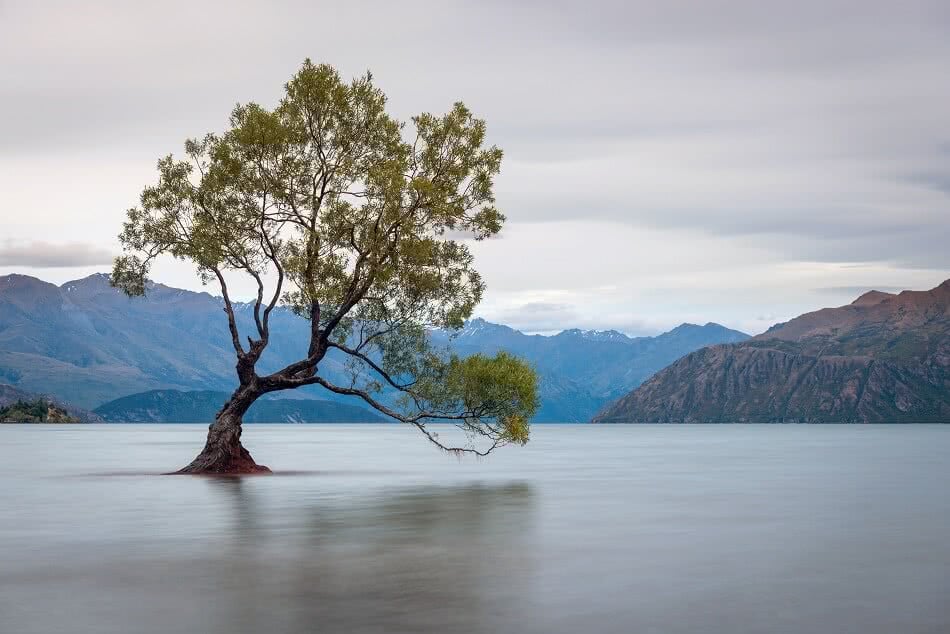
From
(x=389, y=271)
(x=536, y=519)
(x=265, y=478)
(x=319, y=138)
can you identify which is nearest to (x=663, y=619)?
(x=536, y=519)

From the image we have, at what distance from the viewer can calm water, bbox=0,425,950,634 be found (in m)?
22.8

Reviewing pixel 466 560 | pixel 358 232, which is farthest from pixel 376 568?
pixel 358 232

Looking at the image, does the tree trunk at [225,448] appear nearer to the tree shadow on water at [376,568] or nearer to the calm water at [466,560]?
the calm water at [466,560]

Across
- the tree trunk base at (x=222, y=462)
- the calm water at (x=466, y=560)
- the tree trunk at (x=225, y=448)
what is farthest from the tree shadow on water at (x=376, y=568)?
the tree trunk base at (x=222, y=462)

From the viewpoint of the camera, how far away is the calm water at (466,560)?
74.7 ft

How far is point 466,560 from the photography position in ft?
108

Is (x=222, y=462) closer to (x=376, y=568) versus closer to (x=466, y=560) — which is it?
(x=466, y=560)

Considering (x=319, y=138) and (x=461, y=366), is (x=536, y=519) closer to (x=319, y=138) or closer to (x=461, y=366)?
(x=461, y=366)

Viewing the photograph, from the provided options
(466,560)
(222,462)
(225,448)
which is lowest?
(466,560)

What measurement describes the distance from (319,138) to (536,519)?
32.0 m

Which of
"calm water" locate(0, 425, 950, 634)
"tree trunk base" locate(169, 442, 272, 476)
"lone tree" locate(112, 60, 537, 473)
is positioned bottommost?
"calm water" locate(0, 425, 950, 634)

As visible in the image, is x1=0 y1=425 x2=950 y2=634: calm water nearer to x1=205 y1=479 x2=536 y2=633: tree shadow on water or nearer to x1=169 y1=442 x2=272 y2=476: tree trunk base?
x1=205 y1=479 x2=536 y2=633: tree shadow on water

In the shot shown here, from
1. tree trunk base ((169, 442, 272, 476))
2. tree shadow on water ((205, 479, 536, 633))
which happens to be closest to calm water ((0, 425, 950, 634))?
tree shadow on water ((205, 479, 536, 633))

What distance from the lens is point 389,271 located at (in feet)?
218
